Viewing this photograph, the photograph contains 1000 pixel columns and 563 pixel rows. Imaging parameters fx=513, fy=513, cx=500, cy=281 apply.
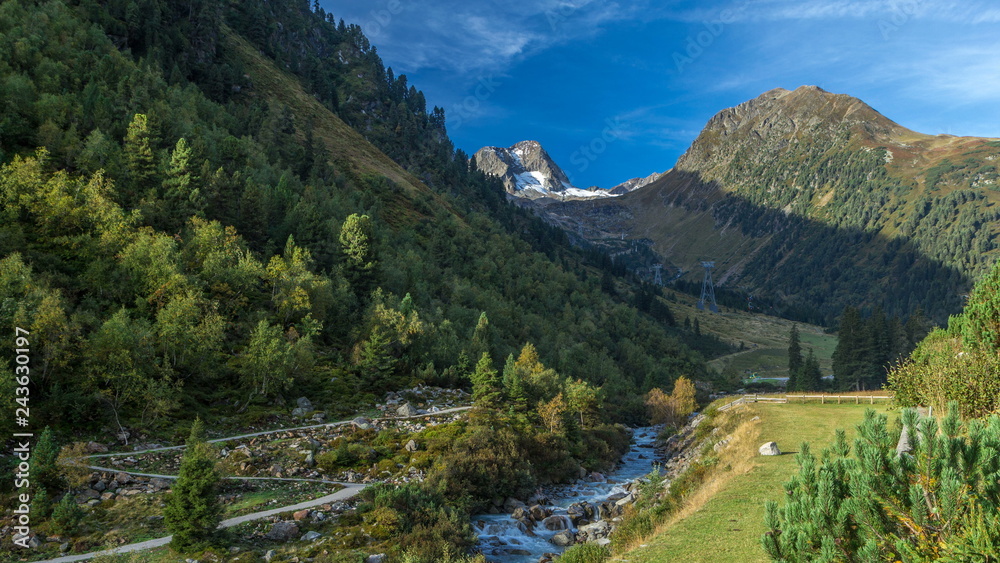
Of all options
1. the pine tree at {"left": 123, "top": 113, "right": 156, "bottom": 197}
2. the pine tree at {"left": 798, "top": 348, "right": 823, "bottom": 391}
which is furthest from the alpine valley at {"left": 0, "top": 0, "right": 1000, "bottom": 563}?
the pine tree at {"left": 798, "top": 348, "right": 823, "bottom": 391}

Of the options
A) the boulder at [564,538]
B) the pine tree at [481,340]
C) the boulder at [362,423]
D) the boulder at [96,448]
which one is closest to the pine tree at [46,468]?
the boulder at [96,448]

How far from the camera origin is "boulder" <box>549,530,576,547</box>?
3391cm

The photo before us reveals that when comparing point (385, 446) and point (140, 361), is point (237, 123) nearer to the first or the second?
point (140, 361)

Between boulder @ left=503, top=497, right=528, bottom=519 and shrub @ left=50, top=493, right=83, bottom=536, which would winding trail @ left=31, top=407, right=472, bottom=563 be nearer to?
shrub @ left=50, top=493, right=83, bottom=536

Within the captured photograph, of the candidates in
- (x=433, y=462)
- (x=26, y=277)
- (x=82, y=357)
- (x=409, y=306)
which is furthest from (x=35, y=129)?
(x=433, y=462)

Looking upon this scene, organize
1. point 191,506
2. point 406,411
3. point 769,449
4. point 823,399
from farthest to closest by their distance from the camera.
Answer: point 823,399
point 406,411
point 769,449
point 191,506

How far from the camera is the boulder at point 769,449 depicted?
33750mm

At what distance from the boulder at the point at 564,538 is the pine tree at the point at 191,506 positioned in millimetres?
20820

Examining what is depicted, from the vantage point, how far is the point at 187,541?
23766mm

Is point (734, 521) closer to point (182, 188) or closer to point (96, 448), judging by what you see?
point (96, 448)

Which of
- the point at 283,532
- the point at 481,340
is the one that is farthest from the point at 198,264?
the point at 283,532

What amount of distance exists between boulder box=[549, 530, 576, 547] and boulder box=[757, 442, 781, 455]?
13865mm

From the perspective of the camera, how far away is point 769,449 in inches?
1337

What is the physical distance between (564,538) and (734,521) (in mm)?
15410
